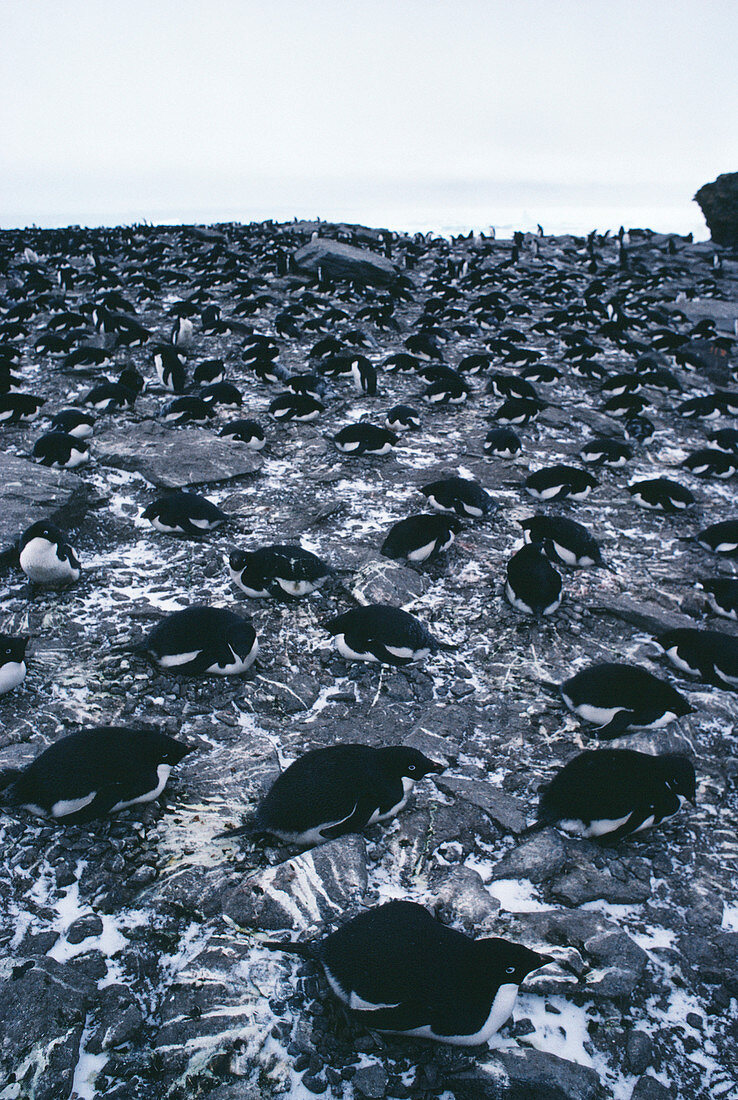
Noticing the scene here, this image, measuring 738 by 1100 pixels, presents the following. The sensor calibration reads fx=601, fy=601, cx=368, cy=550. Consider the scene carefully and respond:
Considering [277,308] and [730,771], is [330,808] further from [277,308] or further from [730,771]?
[277,308]

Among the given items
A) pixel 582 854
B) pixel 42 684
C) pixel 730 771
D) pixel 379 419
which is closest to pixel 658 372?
pixel 379 419

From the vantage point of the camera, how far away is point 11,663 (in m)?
4.18

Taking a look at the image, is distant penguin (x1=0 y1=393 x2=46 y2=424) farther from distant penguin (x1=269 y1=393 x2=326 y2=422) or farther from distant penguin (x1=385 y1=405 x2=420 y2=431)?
distant penguin (x1=385 y1=405 x2=420 y2=431)

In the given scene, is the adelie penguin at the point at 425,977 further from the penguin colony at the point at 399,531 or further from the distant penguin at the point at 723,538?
the distant penguin at the point at 723,538

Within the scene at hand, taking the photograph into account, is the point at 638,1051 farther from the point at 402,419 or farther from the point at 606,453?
the point at 402,419

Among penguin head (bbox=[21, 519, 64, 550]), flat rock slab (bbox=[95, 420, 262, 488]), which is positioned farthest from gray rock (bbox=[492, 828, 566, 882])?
flat rock slab (bbox=[95, 420, 262, 488])

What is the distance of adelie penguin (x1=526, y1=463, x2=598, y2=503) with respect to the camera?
26.2 ft

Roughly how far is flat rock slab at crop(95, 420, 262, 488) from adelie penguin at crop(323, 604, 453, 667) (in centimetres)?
397

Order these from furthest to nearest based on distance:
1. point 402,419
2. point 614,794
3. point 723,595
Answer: point 402,419 < point 723,595 < point 614,794

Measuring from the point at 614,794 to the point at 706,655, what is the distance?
2.06 meters

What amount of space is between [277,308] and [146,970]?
19079 mm

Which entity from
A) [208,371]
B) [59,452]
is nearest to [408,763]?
[59,452]

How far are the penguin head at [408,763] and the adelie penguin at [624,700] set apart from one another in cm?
145

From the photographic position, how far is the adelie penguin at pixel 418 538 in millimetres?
6367
